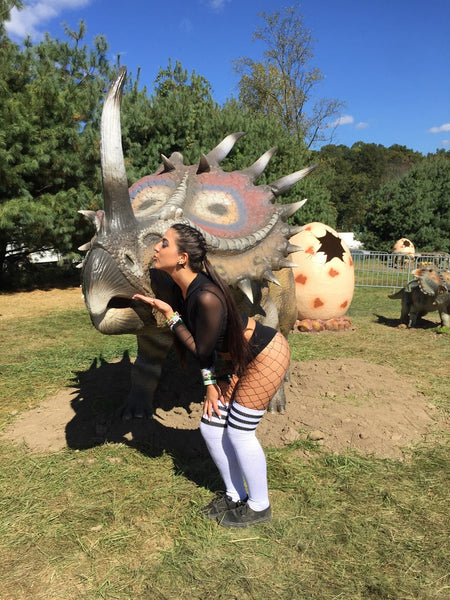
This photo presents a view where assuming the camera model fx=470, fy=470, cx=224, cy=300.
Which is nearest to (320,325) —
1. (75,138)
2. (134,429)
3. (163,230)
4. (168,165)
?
Result: (134,429)

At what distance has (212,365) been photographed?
86.1 inches

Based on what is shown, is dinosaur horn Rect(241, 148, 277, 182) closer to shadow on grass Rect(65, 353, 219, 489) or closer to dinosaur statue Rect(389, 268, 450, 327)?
shadow on grass Rect(65, 353, 219, 489)

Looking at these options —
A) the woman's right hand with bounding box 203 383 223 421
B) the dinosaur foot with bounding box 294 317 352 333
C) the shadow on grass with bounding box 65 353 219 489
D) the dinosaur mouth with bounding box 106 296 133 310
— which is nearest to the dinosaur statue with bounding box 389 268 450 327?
the dinosaur foot with bounding box 294 317 352 333

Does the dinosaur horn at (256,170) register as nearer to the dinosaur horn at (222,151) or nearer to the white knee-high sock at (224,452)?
the dinosaur horn at (222,151)

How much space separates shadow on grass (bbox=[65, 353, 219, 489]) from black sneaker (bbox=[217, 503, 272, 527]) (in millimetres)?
347

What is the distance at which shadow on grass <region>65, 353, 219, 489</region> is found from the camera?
3.11 meters

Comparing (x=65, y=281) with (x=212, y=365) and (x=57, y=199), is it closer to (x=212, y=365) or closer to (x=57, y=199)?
(x=57, y=199)

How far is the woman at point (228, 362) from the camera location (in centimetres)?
213

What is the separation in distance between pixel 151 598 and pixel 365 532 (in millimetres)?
1100

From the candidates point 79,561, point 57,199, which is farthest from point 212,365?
point 57,199

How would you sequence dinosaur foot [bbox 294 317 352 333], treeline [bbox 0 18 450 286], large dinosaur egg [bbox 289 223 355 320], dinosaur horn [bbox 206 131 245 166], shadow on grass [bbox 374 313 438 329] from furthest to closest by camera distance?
treeline [bbox 0 18 450 286]
shadow on grass [bbox 374 313 438 329]
dinosaur foot [bbox 294 317 352 333]
large dinosaur egg [bbox 289 223 355 320]
dinosaur horn [bbox 206 131 245 166]

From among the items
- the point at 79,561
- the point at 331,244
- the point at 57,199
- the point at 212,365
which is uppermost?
the point at 57,199

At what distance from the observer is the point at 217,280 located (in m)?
2.19

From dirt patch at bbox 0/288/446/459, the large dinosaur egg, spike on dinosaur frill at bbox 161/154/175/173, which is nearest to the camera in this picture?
spike on dinosaur frill at bbox 161/154/175/173
